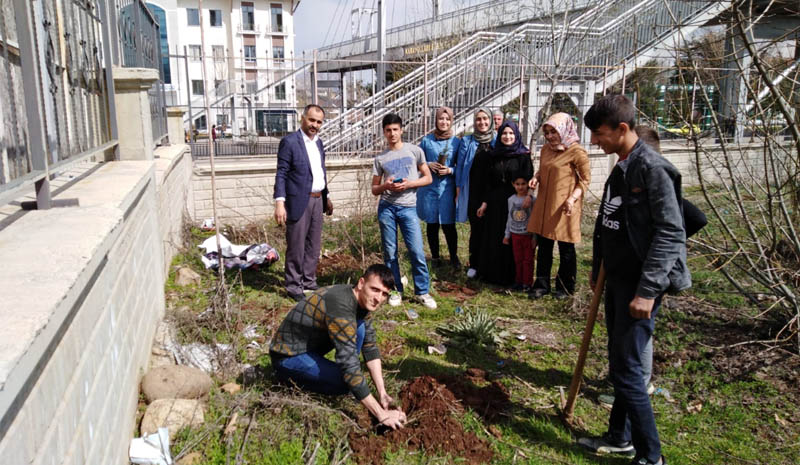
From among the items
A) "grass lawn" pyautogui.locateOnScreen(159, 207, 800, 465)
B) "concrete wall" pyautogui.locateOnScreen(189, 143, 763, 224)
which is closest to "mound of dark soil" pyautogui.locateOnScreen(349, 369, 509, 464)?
"grass lawn" pyautogui.locateOnScreen(159, 207, 800, 465)

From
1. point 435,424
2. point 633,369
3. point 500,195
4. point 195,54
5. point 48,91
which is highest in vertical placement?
point 195,54

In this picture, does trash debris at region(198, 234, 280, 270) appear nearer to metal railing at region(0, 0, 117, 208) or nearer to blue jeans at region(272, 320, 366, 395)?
metal railing at region(0, 0, 117, 208)

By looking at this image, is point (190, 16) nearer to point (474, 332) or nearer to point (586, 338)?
point (474, 332)

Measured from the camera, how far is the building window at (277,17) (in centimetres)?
4588

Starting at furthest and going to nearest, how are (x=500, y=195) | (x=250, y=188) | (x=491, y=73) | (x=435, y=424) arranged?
(x=491, y=73) < (x=250, y=188) < (x=500, y=195) < (x=435, y=424)

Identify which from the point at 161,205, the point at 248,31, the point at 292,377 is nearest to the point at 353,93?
the point at 161,205

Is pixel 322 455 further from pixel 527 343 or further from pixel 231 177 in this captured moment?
pixel 231 177

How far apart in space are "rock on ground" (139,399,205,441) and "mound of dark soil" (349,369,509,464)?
899mm

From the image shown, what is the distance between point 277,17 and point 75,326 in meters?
48.7

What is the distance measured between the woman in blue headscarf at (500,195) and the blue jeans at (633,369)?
3.05 m

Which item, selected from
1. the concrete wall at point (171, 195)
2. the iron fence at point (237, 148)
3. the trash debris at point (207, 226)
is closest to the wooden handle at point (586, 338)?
the concrete wall at point (171, 195)

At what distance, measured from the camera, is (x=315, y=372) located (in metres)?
3.36

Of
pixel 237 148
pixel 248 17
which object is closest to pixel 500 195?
pixel 237 148

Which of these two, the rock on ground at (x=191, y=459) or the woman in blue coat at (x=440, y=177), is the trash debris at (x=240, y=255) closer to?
the woman in blue coat at (x=440, y=177)
